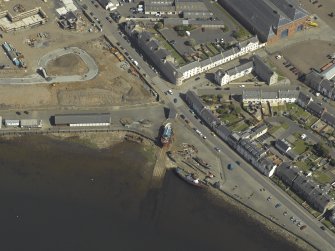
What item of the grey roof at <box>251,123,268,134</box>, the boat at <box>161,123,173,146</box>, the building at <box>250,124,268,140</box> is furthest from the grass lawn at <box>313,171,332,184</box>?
the boat at <box>161,123,173,146</box>

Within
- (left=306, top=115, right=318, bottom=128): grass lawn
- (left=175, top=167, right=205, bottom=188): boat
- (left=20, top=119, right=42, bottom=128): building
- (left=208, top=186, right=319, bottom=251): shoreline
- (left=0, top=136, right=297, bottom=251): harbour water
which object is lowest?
(left=0, top=136, right=297, bottom=251): harbour water

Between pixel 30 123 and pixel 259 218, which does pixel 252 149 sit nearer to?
pixel 259 218

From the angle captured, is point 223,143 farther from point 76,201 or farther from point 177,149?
point 76,201

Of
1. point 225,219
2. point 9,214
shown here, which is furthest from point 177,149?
point 9,214

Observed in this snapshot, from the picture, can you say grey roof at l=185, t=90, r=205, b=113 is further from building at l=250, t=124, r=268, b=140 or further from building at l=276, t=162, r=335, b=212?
building at l=276, t=162, r=335, b=212

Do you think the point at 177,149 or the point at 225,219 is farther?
the point at 177,149

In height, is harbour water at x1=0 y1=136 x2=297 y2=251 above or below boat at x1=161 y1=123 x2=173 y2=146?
below

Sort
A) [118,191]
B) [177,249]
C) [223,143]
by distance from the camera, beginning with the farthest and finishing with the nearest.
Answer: [223,143] → [118,191] → [177,249]

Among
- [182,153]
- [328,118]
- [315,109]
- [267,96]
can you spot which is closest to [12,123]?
[182,153]
